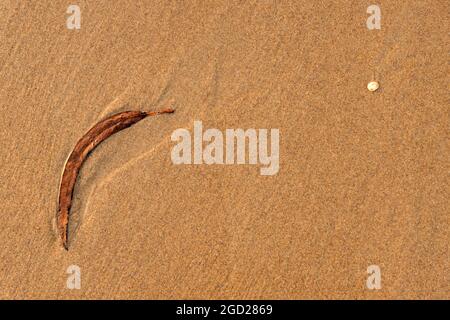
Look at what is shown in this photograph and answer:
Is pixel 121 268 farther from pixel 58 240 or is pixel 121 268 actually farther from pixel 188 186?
pixel 188 186

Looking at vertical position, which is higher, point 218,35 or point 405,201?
point 218,35

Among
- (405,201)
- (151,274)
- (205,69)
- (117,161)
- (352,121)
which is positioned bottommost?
(151,274)

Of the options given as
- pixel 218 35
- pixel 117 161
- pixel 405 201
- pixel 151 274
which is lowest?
pixel 151 274

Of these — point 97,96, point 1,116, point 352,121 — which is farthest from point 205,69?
point 1,116

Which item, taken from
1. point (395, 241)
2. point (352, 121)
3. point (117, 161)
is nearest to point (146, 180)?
Answer: point (117, 161)

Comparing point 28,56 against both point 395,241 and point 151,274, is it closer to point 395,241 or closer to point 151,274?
point 151,274

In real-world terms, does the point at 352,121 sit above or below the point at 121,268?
above

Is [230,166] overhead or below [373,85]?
below
